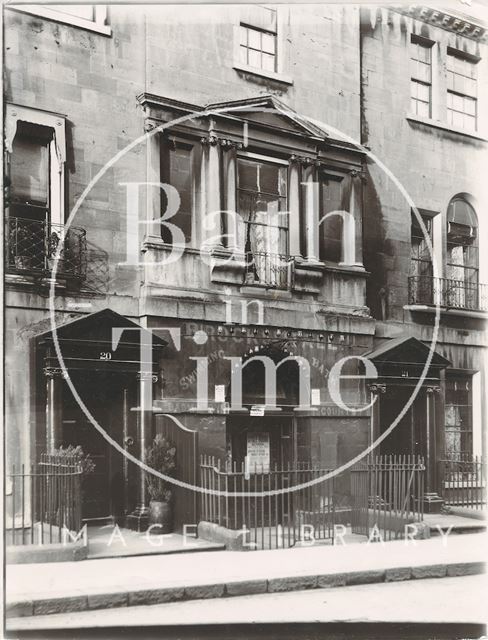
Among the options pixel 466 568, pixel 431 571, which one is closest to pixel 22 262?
pixel 431 571

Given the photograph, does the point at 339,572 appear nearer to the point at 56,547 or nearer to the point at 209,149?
the point at 56,547

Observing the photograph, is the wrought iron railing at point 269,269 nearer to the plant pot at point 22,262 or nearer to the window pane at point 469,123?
the plant pot at point 22,262

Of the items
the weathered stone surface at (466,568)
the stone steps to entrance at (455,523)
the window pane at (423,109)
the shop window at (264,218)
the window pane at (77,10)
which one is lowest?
the stone steps to entrance at (455,523)

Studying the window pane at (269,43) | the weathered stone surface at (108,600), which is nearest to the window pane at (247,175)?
the window pane at (269,43)

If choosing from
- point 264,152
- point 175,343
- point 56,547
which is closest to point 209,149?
point 264,152

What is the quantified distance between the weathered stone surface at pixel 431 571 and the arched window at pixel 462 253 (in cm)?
604

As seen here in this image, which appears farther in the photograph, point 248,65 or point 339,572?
point 248,65

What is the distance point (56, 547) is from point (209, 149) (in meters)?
7.03

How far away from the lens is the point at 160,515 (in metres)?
13.3

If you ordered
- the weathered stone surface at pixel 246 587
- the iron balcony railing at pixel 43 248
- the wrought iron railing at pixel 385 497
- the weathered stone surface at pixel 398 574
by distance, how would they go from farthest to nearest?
the wrought iron railing at pixel 385 497
the iron balcony railing at pixel 43 248
the weathered stone surface at pixel 398 574
the weathered stone surface at pixel 246 587

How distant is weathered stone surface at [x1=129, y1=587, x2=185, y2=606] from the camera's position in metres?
9.68

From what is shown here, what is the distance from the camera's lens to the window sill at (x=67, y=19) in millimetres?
12497

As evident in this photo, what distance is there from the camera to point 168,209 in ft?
46.7

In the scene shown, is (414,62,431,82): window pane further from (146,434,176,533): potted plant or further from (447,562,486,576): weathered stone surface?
(447,562,486,576): weathered stone surface
